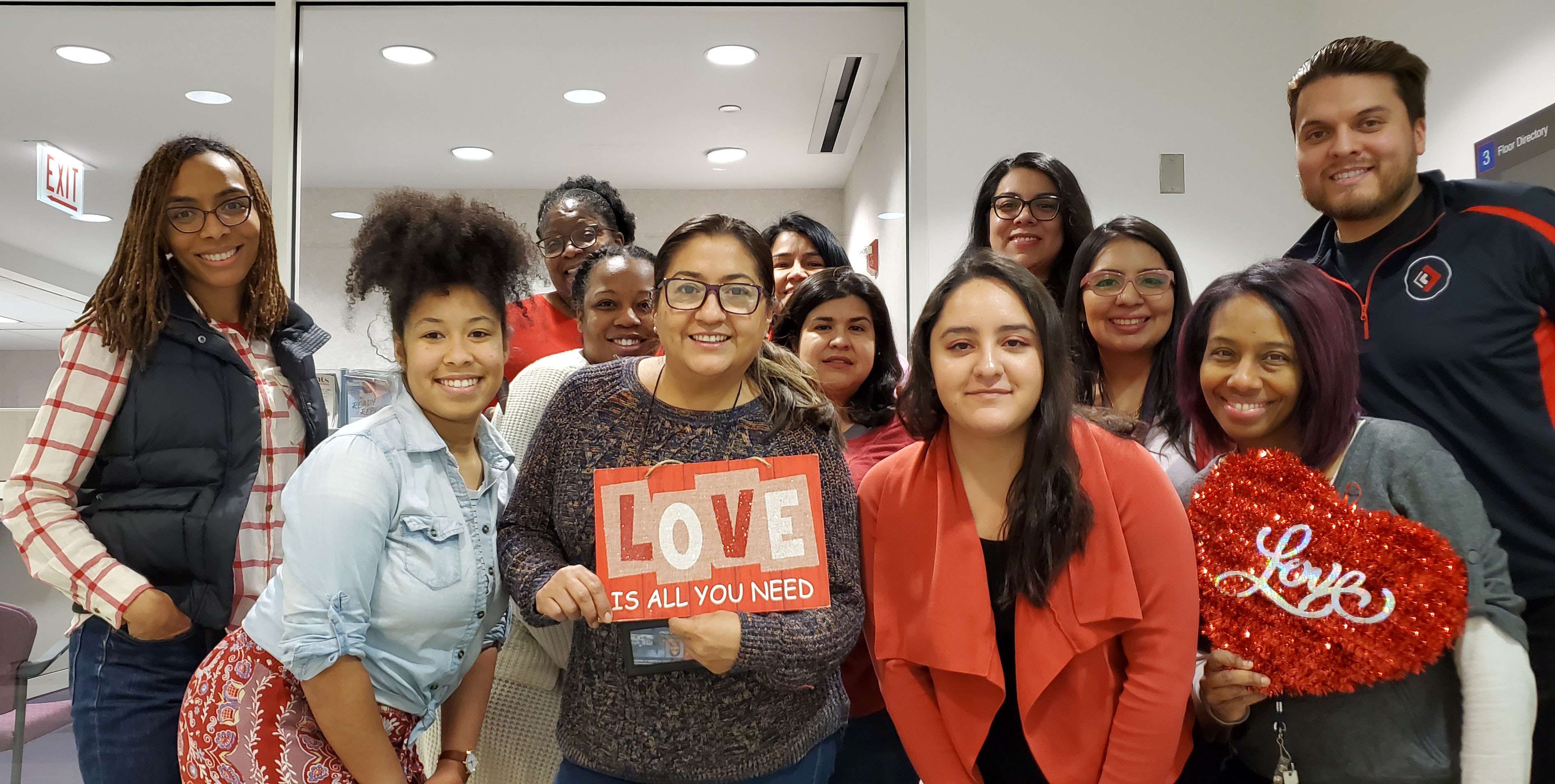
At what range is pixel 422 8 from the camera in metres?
3.78

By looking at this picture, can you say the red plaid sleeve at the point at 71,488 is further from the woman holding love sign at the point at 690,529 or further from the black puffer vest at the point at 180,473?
the woman holding love sign at the point at 690,529

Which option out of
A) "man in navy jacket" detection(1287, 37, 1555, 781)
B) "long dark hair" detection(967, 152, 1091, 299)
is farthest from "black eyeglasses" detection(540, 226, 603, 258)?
"man in navy jacket" detection(1287, 37, 1555, 781)

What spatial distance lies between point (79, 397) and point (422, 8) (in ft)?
8.44

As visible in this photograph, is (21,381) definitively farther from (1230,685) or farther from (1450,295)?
(1450,295)

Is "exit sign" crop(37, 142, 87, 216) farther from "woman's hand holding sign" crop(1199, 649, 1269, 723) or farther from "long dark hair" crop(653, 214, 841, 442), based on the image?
"woman's hand holding sign" crop(1199, 649, 1269, 723)

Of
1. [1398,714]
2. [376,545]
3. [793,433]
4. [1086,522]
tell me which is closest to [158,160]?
[376,545]

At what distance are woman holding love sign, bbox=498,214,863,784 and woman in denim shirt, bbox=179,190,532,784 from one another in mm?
114

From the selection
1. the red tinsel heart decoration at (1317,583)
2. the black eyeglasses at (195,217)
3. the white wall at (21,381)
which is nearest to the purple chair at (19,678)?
the white wall at (21,381)

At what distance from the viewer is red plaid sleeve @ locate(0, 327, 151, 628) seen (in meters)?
1.63

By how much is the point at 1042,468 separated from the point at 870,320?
0.82m

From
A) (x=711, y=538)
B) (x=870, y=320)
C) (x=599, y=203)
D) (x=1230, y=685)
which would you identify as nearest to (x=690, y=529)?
(x=711, y=538)

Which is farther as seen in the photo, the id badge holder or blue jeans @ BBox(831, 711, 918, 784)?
blue jeans @ BBox(831, 711, 918, 784)

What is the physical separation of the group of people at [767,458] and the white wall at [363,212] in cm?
100

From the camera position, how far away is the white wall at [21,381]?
3732mm
